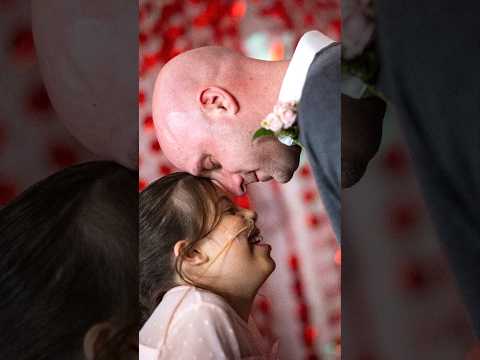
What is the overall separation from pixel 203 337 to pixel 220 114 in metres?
0.56

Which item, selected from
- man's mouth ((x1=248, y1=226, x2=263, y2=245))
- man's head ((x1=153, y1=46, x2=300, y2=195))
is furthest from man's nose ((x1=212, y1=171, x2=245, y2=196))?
man's mouth ((x1=248, y1=226, x2=263, y2=245))

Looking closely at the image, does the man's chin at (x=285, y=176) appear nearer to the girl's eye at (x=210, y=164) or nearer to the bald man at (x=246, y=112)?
the bald man at (x=246, y=112)

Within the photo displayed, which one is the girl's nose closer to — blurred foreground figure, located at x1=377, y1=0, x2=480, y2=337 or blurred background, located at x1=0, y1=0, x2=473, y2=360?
blurred background, located at x1=0, y1=0, x2=473, y2=360

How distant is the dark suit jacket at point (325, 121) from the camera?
1.60 meters

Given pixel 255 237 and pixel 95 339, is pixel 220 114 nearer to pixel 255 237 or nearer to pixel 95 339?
pixel 255 237

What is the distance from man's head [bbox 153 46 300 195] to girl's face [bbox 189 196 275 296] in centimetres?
8

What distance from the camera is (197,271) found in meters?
1.58

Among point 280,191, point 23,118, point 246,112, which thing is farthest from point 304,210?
point 23,118

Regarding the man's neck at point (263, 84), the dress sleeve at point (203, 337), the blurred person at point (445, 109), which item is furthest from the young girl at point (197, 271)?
the blurred person at point (445, 109)

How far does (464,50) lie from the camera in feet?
4.94

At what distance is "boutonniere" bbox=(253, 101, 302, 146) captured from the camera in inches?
63.2

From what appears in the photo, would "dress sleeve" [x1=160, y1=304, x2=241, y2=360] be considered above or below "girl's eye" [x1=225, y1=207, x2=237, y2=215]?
below

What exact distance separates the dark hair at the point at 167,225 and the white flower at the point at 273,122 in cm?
23

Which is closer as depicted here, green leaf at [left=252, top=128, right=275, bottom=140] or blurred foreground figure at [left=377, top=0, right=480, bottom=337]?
blurred foreground figure at [left=377, top=0, right=480, bottom=337]
